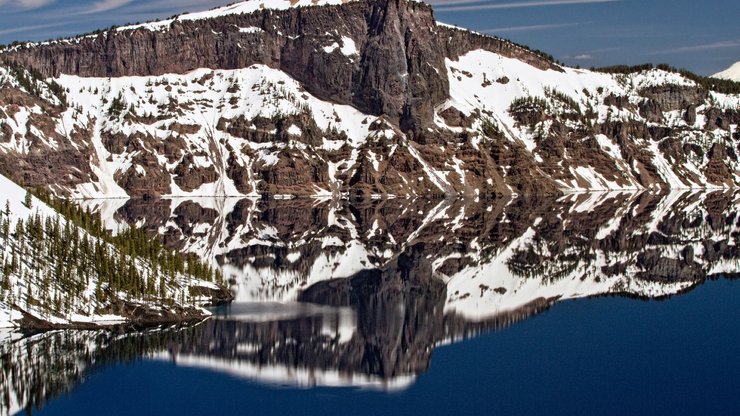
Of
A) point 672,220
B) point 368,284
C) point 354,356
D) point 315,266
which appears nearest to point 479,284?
point 368,284

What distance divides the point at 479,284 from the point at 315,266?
22.0 meters

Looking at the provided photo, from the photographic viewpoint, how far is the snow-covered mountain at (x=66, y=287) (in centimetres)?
7331

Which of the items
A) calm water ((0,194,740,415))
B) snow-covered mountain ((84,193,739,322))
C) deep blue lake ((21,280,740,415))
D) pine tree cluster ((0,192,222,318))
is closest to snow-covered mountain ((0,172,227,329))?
pine tree cluster ((0,192,222,318))

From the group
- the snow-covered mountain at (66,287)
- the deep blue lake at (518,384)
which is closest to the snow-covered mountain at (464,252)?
the snow-covered mountain at (66,287)

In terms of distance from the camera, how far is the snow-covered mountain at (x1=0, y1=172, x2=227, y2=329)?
2886 inches

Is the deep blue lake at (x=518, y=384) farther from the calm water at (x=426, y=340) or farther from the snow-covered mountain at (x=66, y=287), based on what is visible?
the snow-covered mountain at (x=66, y=287)

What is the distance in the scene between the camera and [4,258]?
7869 cm

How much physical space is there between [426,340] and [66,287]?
31133 millimetres

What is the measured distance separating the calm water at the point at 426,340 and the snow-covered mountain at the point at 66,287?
122 inches

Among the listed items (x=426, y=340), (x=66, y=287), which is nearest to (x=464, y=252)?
(x=426, y=340)

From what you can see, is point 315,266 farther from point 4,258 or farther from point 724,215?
point 724,215

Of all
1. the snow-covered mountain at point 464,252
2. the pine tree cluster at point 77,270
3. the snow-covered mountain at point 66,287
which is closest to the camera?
the snow-covered mountain at point 66,287

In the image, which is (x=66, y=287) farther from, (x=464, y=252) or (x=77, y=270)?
(x=464, y=252)

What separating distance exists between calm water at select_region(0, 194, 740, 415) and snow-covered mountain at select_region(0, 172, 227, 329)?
3087 mm
